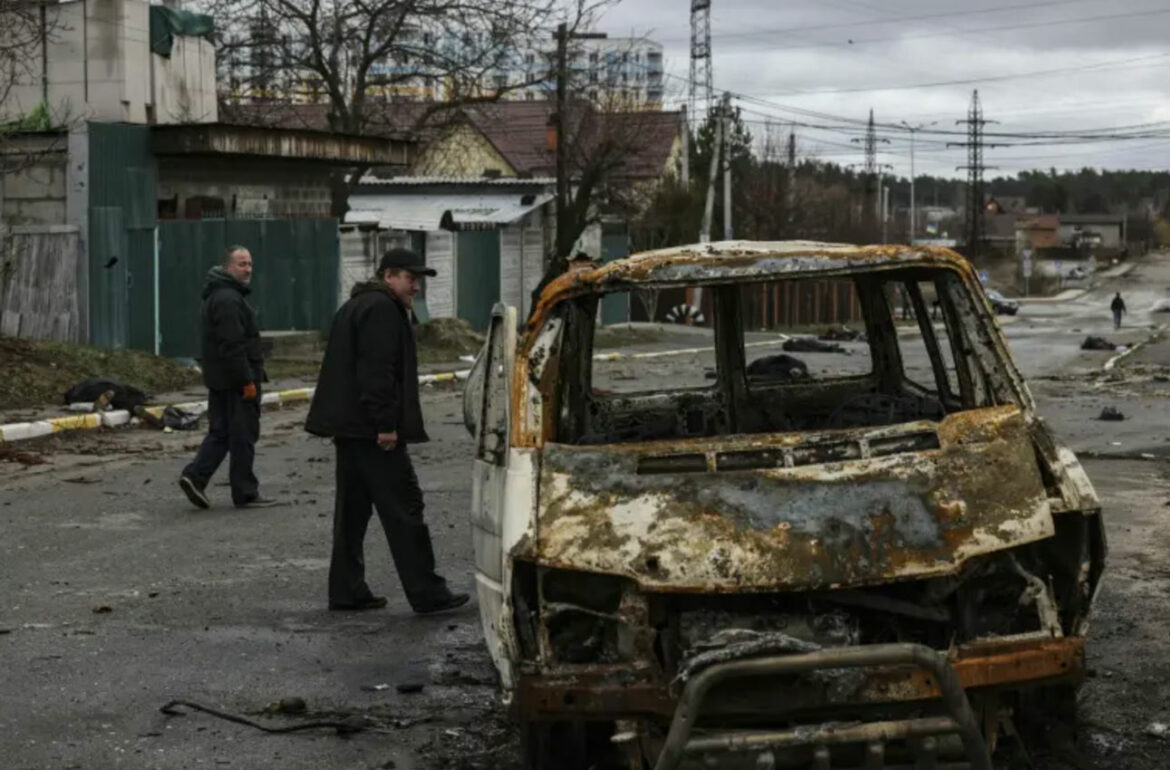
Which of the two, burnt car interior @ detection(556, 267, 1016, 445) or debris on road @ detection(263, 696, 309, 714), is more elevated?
burnt car interior @ detection(556, 267, 1016, 445)

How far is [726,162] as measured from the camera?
57281 millimetres

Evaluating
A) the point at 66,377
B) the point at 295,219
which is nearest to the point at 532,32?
the point at 295,219

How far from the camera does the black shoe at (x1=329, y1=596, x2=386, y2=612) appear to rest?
912cm

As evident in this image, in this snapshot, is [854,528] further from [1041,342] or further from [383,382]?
[1041,342]

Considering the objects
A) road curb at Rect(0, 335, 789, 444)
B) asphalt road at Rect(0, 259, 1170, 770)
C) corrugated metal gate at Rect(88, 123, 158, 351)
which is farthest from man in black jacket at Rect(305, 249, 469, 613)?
corrugated metal gate at Rect(88, 123, 158, 351)

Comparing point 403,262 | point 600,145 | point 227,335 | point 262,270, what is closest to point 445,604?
point 403,262

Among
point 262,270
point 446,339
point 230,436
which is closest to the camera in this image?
point 230,436

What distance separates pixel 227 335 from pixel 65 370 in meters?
9.87

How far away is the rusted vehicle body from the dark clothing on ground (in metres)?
6.31

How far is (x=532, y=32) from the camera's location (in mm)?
36875

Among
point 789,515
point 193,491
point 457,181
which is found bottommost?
point 193,491

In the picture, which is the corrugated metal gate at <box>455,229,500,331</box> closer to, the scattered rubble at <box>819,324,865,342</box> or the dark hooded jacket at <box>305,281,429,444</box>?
the scattered rubble at <box>819,324,865,342</box>

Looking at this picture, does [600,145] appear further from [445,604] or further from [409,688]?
[409,688]

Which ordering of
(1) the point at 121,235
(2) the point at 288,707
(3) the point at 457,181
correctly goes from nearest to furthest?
1. (2) the point at 288,707
2. (1) the point at 121,235
3. (3) the point at 457,181
